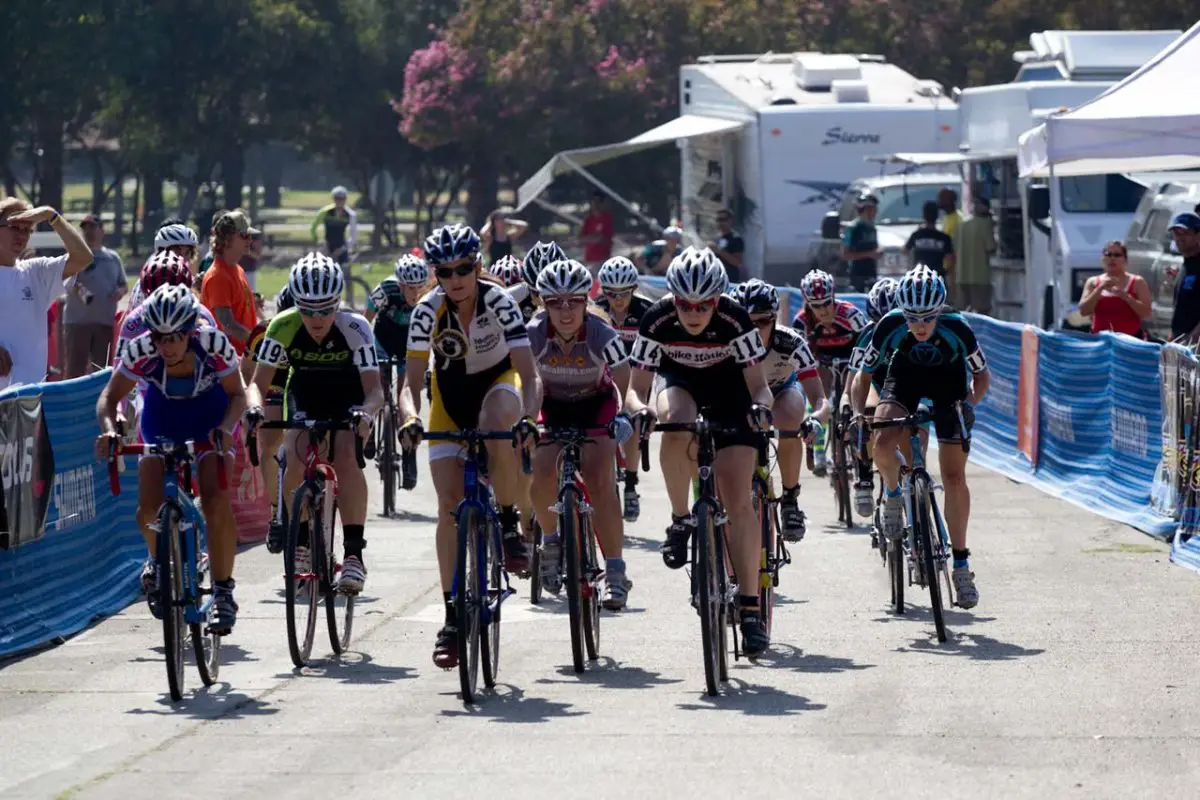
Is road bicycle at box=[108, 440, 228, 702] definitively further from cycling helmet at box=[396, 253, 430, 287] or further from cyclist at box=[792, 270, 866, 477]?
cyclist at box=[792, 270, 866, 477]

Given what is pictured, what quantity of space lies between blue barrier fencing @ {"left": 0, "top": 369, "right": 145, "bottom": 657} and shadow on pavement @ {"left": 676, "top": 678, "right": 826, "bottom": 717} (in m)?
3.51

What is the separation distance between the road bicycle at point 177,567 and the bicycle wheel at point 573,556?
1.57 metres

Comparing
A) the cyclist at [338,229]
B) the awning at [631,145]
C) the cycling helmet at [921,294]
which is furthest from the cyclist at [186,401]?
the awning at [631,145]

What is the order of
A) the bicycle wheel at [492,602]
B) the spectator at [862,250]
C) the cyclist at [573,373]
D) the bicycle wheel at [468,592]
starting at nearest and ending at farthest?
the bicycle wheel at [468,592] < the bicycle wheel at [492,602] < the cyclist at [573,373] < the spectator at [862,250]

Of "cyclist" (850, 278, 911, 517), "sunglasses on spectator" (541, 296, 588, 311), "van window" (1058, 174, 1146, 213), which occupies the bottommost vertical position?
"cyclist" (850, 278, 911, 517)

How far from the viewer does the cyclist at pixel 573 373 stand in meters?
10.9

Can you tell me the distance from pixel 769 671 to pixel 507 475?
5.05 feet

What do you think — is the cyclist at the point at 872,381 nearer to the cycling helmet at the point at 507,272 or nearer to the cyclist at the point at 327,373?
the cycling helmet at the point at 507,272

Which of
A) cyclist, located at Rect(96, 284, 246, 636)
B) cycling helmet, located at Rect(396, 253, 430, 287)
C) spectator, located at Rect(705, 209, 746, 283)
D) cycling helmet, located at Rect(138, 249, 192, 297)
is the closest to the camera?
cyclist, located at Rect(96, 284, 246, 636)

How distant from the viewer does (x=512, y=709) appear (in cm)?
953

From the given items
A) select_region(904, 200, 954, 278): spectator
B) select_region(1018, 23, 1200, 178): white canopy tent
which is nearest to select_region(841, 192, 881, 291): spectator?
select_region(904, 200, 954, 278): spectator

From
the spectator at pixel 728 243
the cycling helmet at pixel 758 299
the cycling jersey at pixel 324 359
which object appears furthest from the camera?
the spectator at pixel 728 243

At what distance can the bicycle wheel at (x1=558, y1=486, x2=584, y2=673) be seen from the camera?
33.0ft

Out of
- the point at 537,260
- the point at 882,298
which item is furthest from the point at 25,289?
the point at 882,298
